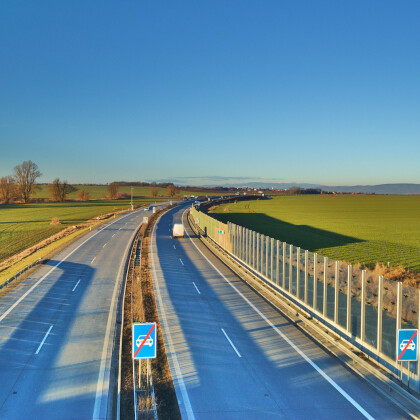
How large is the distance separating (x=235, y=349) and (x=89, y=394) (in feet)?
18.4

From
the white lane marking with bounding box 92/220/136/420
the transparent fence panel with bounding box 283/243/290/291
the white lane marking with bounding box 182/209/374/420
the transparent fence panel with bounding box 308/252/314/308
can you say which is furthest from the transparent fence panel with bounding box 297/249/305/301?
the white lane marking with bounding box 92/220/136/420

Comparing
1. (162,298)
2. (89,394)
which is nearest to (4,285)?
(162,298)

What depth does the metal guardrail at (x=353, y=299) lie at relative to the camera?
38.4 feet

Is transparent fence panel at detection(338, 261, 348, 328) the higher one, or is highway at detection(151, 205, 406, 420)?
transparent fence panel at detection(338, 261, 348, 328)

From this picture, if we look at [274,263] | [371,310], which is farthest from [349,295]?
[274,263]

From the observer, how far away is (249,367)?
1369 cm

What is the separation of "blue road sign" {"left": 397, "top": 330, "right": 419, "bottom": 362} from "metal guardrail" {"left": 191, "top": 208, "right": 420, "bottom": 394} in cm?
48

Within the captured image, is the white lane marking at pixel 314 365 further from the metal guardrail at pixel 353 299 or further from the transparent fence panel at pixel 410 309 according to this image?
the transparent fence panel at pixel 410 309

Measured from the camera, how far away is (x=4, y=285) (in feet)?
87.1

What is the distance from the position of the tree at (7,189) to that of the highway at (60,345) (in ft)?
400

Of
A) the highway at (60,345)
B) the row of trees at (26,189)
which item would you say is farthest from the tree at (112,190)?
the highway at (60,345)

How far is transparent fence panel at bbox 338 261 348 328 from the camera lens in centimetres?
1470

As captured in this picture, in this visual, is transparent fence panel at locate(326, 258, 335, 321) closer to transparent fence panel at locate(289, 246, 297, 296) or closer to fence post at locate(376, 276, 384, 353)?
fence post at locate(376, 276, 384, 353)

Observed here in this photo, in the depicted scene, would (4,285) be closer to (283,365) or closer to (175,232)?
(283,365)
